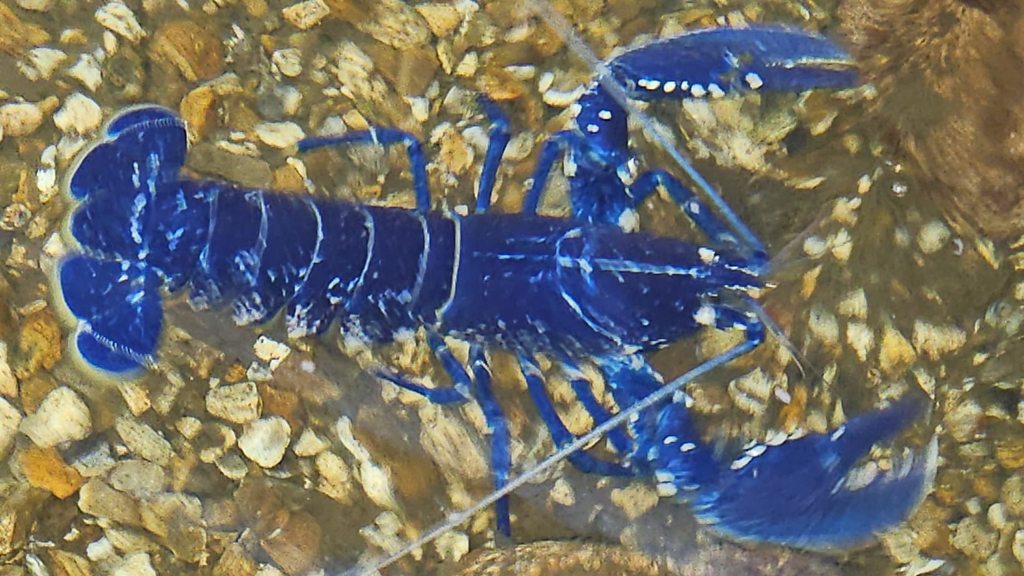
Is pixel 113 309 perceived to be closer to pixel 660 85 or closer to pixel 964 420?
pixel 660 85

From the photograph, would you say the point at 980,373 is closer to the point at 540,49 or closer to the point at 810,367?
the point at 810,367

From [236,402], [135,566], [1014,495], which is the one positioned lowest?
[135,566]

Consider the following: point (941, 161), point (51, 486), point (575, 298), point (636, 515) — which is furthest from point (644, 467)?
point (51, 486)

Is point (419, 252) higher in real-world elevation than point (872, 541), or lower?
higher

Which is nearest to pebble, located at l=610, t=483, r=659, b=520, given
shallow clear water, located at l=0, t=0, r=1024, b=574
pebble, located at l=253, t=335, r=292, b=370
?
shallow clear water, located at l=0, t=0, r=1024, b=574

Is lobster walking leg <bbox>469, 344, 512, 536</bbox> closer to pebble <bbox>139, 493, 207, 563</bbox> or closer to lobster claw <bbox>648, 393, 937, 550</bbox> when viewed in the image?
lobster claw <bbox>648, 393, 937, 550</bbox>

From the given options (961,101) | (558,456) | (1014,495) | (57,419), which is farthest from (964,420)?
(57,419)

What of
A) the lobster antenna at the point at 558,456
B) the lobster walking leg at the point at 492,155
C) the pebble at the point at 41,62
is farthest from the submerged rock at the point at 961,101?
the pebble at the point at 41,62

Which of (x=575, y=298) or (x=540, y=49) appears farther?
(x=540, y=49)
